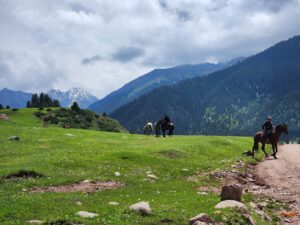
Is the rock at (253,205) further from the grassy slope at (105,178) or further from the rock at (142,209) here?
the rock at (142,209)

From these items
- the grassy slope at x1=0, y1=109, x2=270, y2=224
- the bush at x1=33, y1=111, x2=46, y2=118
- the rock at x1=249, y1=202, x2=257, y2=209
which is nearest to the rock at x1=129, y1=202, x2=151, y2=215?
the grassy slope at x1=0, y1=109, x2=270, y2=224

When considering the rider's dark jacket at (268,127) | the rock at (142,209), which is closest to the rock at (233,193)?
the rock at (142,209)

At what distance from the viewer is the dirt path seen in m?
28.3

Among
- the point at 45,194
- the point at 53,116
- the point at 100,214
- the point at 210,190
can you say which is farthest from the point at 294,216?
the point at 53,116

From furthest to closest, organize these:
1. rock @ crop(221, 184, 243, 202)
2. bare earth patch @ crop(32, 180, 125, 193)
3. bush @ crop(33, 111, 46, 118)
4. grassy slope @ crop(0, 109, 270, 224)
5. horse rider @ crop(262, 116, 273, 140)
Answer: bush @ crop(33, 111, 46, 118) → horse rider @ crop(262, 116, 273, 140) → bare earth patch @ crop(32, 180, 125, 193) → rock @ crop(221, 184, 243, 202) → grassy slope @ crop(0, 109, 270, 224)

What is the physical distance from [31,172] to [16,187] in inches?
165

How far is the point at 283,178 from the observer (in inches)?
1387

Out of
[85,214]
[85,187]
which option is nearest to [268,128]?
[85,187]

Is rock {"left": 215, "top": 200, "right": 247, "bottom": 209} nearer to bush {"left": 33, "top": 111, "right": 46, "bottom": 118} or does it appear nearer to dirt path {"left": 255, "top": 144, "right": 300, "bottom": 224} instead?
dirt path {"left": 255, "top": 144, "right": 300, "bottom": 224}

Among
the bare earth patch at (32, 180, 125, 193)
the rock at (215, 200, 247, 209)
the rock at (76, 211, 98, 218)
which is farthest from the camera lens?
the bare earth patch at (32, 180, 125, 193)

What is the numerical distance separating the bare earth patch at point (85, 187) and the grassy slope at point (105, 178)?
0.66m

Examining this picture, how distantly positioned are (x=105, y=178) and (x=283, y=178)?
51.6 feet

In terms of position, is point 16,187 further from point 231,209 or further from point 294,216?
point 294,216

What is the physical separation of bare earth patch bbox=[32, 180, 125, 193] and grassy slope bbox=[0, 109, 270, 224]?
0.66 meters
